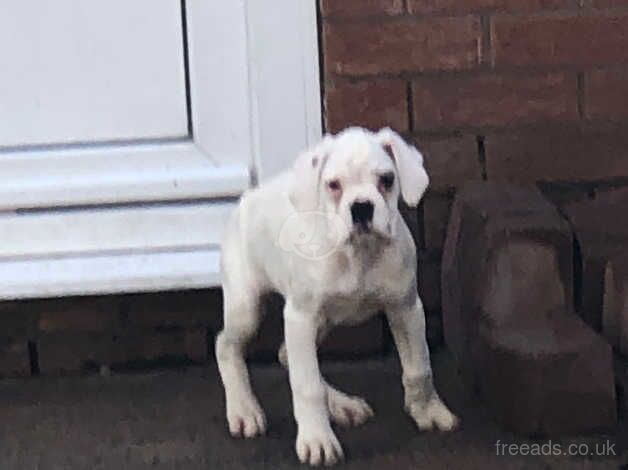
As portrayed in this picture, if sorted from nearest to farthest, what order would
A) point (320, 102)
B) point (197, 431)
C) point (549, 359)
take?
point (549, 359) → point (197, 431) → point (320, 102)

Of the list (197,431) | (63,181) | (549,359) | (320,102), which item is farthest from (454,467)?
(63,181)

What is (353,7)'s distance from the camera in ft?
7.11

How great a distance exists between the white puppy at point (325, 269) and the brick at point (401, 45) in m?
0.36

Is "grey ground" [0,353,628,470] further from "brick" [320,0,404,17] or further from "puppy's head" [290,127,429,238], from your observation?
"brick" [320,0,404,17]

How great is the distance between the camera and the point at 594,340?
177 centimetres

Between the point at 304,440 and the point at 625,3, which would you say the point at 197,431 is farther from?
the point at 625,3

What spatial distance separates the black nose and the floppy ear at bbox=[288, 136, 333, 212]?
7cm

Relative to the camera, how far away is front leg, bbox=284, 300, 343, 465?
177cm

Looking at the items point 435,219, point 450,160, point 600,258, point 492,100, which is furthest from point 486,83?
point 600,258

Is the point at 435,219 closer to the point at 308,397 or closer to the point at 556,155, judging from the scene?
the point at 556,155

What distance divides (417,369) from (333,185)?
0.32 m

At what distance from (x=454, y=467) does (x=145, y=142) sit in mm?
817

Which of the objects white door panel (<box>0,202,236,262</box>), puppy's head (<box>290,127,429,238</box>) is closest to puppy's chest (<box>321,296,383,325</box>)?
puppy's head (<box>290,127,429,238</box>)

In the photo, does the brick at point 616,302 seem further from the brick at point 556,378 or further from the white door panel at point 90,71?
the white door panel at point 90,71
